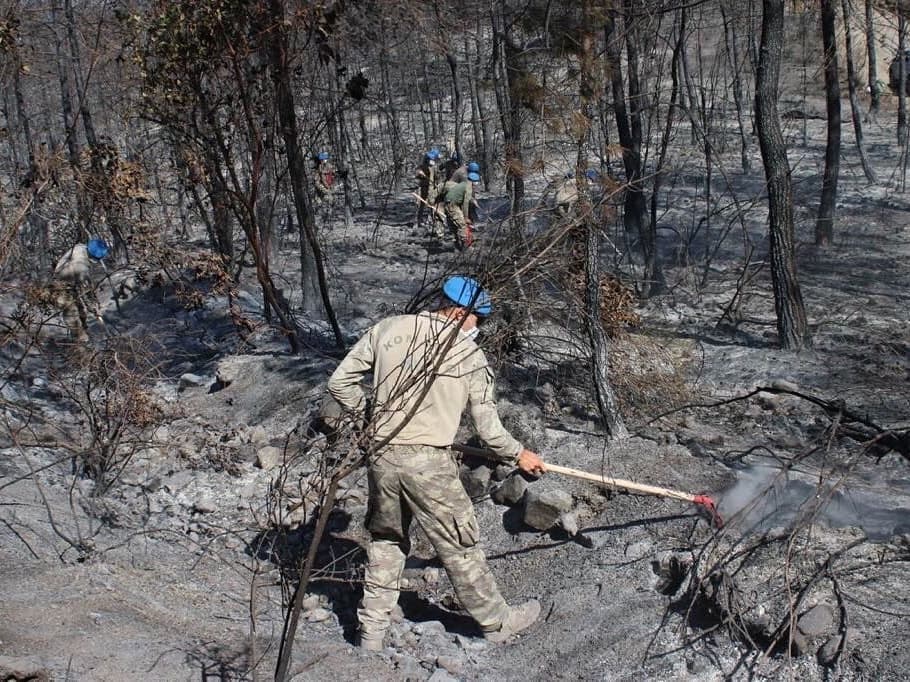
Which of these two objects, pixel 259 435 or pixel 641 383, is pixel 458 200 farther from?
pixel 641 383

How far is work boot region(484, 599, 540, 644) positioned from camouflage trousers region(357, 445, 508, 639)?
43 millimetres

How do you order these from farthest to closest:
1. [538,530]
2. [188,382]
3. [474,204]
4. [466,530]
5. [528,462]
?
[474,204], [188,382], [538,530], [528,462], [466,530]

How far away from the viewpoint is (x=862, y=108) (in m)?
21.6

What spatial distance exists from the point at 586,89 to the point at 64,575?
398 centimetres

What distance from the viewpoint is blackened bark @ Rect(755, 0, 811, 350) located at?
7.38m

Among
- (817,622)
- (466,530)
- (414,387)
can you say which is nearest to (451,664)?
(466,530)

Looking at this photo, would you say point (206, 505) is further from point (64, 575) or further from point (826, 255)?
point (826, 255)

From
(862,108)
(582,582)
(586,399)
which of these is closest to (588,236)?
(586,399)

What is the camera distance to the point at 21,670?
11.3 ft

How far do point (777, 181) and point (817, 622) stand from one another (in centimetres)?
488

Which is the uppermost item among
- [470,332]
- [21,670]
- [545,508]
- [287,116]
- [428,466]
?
[287,116]

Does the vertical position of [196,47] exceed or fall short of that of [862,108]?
it exceeds it

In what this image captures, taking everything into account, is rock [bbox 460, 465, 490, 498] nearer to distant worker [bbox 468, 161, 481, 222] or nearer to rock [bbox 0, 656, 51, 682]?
rock [bbox 0, 656, 51, 682]

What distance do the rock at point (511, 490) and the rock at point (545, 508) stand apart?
0.92 ft
